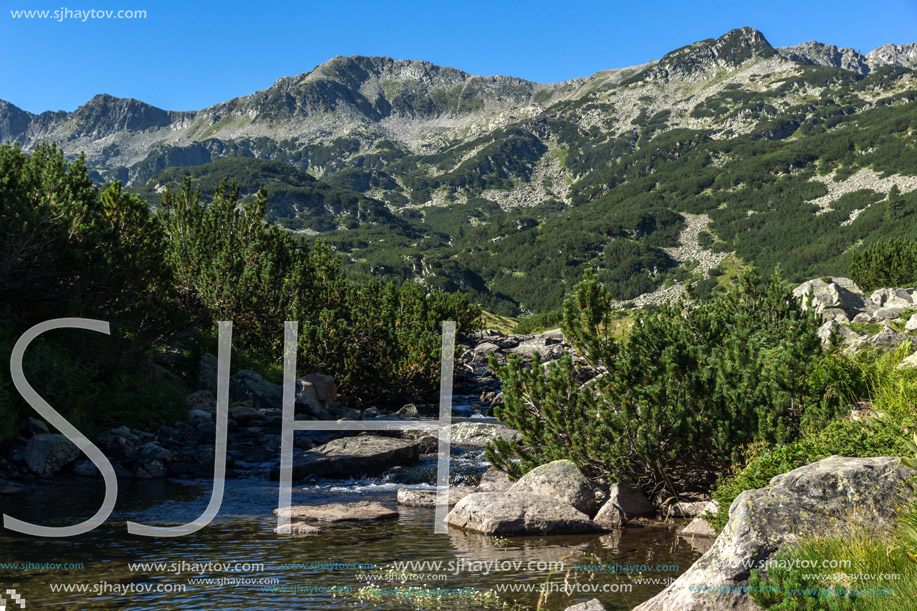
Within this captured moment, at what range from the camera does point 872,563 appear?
6.90 metres

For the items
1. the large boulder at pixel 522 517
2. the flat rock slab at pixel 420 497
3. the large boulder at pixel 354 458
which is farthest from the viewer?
the large boulder at pixel 354 458

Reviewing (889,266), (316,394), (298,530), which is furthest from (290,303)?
(889,266)

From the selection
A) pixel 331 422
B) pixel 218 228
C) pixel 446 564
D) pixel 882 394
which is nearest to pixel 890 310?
pixel 882 394

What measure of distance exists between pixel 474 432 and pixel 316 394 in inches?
335

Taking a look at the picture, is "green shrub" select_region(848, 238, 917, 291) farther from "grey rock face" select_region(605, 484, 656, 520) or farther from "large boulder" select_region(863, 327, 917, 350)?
"grey rock face" select_region(605, 484, 656, 520)

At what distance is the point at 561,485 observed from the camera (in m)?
14.9

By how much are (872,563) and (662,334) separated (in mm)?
8395

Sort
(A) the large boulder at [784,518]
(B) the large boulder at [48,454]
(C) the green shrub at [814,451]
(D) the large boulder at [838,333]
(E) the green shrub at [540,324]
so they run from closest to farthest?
(A) the large boulder at [784,518]
(C) the green shrub at [814,451]
(D) the large boulder at [838,333]
(B) the large boulder at [48,454]
(E) the green shrub at [540,324]

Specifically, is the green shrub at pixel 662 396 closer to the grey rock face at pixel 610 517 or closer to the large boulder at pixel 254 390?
the grey rock face at pixel 610 517

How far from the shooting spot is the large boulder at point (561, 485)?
14.7 m

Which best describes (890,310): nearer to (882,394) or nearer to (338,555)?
(882,394)

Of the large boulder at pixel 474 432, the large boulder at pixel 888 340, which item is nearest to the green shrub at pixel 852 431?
the large boulder at pixel 888 340

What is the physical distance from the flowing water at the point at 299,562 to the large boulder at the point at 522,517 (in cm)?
40

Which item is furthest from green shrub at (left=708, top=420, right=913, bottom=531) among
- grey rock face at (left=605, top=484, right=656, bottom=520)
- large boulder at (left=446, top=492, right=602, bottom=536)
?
large boulder at (left=446, top=492, right=602, bottom=536)
